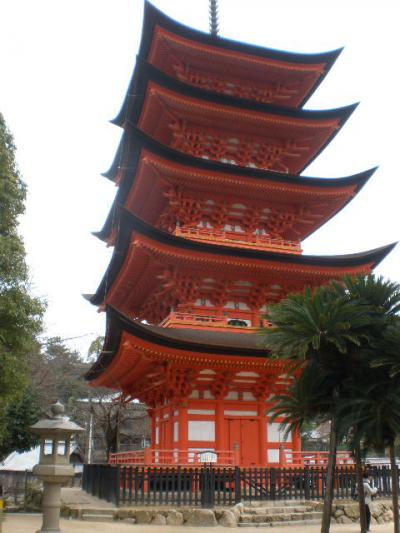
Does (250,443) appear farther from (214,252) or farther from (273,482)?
(214,252)

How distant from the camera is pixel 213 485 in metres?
15.7

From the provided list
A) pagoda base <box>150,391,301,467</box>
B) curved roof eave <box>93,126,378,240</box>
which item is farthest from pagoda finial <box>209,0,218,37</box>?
pagoda base <box>150,391,301,467</box>

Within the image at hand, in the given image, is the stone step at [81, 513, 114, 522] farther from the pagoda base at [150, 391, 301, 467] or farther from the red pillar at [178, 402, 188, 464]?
the red pillar at [178, 402, 188, 464]

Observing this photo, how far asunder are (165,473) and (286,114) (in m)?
15.1

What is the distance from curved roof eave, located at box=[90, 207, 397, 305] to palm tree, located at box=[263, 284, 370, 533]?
8.40 meters

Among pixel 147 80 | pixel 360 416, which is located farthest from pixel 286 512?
pixel 147 80

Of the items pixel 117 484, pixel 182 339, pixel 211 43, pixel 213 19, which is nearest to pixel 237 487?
pixel 117 484

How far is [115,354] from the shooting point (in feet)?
62.3

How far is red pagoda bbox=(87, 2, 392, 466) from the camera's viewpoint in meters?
18.5

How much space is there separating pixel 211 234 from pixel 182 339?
5.48m

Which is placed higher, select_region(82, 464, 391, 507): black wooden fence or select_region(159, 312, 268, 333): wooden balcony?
select_region(159, 312, 268, 333): wooden balcony

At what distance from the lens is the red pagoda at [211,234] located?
1852 centimetres

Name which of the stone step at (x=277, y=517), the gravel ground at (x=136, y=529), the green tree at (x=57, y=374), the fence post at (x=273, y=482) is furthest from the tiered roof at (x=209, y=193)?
the green tree at (x=57, y=374)

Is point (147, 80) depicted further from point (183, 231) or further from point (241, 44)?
point (183, 231)
